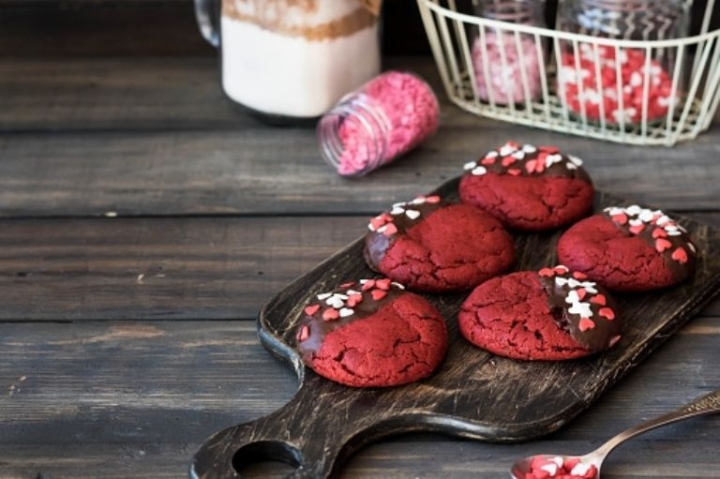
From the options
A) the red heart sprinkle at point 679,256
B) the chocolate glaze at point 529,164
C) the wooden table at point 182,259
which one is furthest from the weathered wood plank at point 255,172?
the red heart sprinkle at point 679,256

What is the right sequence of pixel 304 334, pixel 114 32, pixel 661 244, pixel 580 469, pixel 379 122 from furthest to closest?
pixel 114 32, pixel 379 122, pixel 661 244, pixel 304 334, pixel 580 469

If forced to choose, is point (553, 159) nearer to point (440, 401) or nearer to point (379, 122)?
point (379, 122)

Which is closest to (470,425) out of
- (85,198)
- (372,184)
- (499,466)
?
(499,466)

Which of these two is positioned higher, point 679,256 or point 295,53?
point 295,53

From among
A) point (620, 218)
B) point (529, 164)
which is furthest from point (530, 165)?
point (620, 218)

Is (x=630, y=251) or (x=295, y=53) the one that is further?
(x=295, y=53)

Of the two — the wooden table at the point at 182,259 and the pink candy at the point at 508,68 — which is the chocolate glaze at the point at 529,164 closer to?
the wooden table at the point at 182,259

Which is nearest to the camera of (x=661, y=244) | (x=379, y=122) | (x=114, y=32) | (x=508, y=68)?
(x=661, y=244)
